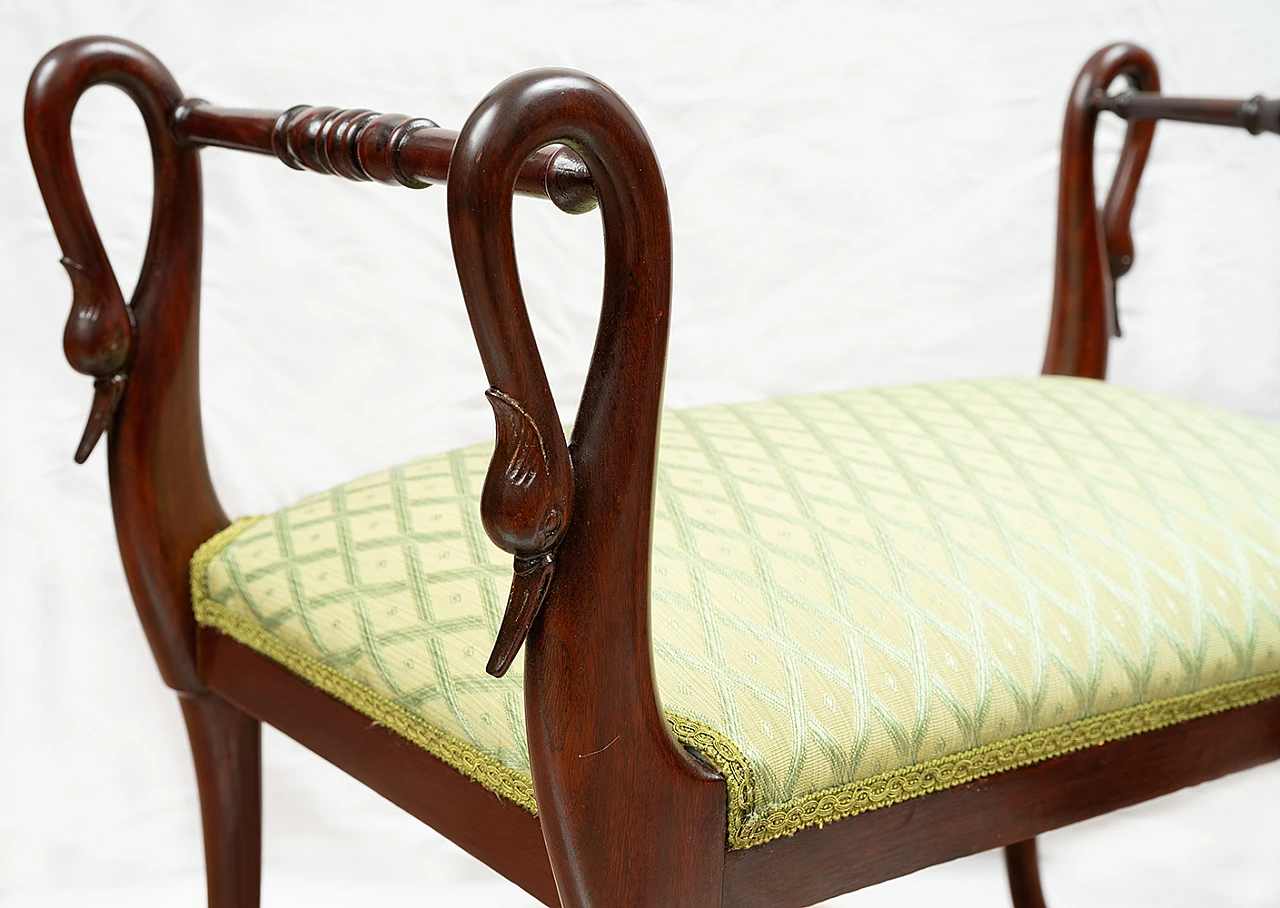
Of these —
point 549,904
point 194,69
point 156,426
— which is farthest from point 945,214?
point 549,904

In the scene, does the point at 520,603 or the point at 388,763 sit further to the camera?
the point at 388,763

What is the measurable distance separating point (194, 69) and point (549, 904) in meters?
1.01

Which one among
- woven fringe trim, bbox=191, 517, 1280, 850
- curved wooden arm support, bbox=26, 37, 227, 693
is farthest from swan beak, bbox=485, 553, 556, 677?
curved wooden arm support, bbox=26, 37, 227, 693

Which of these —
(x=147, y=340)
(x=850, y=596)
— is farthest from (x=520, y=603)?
(x=147, y=340)

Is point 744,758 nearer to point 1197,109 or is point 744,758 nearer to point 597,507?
point 597,507

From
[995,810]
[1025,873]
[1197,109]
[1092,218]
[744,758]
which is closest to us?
[744,758]

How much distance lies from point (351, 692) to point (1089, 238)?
0.82m

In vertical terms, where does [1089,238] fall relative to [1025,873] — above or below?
above

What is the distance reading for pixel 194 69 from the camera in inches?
56.8

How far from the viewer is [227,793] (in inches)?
39.9

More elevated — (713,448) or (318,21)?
(318,21)

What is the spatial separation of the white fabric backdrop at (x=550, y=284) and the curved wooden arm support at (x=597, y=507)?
973 mm

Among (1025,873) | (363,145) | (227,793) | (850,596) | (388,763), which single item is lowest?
(1025,873)

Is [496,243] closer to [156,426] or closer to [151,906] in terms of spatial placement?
Answer: [156,426]
